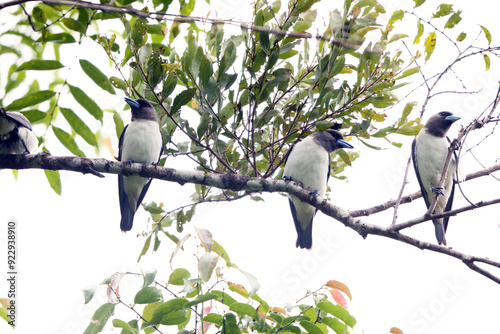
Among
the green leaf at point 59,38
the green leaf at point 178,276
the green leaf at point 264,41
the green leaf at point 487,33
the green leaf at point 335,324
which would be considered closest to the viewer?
the green leaf at point 178,276

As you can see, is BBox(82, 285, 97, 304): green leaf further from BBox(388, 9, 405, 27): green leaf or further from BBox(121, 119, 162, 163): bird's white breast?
BBox(388, 9, 405, 27): green leaf

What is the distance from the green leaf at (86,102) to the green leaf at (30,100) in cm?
16

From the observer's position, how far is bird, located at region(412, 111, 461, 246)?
227 inches

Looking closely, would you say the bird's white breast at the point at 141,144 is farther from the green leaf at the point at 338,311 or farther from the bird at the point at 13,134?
the green leaf at the point at 338,311

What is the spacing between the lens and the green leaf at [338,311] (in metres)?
2.84

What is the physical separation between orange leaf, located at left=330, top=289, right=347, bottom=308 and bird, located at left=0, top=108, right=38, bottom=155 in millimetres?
2984

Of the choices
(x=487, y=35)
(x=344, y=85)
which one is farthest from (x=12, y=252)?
(x=487, y=35)

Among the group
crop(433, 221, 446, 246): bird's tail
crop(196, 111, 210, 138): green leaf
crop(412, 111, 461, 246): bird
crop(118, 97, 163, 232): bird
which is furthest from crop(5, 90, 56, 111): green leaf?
crop(433, 221, 446, 246): bird's tail

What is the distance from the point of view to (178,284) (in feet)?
9.66

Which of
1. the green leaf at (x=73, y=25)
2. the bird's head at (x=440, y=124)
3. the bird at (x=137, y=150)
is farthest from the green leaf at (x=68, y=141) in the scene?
the bird's head at (x=440, y=124)

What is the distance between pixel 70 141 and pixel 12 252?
42.8 inches

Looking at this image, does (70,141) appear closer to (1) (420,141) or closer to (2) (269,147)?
(2) (269,147)

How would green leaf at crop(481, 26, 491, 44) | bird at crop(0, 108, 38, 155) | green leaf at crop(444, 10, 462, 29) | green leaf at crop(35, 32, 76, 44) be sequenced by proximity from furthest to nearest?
1. bird at crop(0, 108, 38, 155)
2. green leaf at crop(444, 10, 462, 29)
3. green leaf at crop(481, 26, 491, 44)
4. green leaf at crop(35, 32, 76, 44)

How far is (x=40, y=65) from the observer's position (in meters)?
3.49
